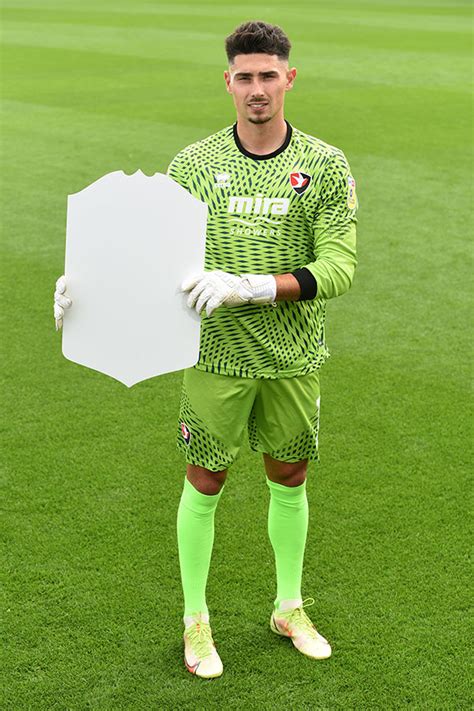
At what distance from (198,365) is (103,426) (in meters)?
2.08

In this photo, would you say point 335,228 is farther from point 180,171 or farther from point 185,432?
point 185,432

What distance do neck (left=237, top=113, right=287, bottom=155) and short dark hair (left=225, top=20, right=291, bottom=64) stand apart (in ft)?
0.68

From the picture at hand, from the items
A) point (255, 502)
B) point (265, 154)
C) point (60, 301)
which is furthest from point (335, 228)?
point (255, 502)

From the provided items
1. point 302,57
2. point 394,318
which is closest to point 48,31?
point 302,57

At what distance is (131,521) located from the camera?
4.39m

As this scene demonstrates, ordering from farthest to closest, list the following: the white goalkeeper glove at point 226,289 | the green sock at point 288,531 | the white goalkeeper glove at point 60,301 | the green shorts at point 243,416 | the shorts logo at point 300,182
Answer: the green sock at point 288,531
the green shorts at point 243,416
the shorts logo at point 300,182
the white goalkeeper glove at point 60,301
the white goalkeeper glove at point 226,289

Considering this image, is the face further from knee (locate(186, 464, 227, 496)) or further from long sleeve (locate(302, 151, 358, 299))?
knee (locate(186, 464, 227, 496))

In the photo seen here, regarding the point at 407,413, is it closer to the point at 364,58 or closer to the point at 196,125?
the point at 196,125

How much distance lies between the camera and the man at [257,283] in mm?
3037

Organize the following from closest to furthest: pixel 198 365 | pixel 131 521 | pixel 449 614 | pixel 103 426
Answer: pixel 198 365 → pixel 449 614 → pixel 131 521 → pixel 103 426

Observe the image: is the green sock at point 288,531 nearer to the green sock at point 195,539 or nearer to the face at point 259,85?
the green sock at point 195,539

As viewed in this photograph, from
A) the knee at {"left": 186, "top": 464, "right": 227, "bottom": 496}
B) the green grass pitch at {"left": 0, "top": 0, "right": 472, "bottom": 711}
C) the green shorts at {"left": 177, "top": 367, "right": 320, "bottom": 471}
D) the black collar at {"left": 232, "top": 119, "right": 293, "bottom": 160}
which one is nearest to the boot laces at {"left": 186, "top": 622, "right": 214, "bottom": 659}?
the green grass pitch at {"left": 0, "top": 0, "right": 472, "bottom": 711}

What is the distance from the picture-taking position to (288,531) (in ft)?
11.8

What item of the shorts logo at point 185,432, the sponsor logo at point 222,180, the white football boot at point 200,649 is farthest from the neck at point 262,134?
the white football boot at point 200,649
